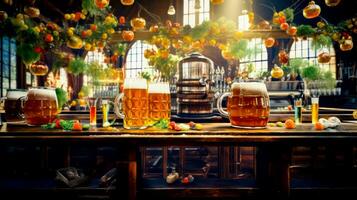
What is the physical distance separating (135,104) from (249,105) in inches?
20.3

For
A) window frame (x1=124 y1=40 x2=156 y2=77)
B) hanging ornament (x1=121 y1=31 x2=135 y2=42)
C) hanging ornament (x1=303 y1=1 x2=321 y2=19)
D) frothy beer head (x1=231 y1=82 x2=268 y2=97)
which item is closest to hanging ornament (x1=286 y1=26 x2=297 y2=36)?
hanging ornament (x1=303 y1=1 x2=321 y2=19)

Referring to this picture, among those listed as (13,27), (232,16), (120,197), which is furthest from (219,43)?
(232,16)

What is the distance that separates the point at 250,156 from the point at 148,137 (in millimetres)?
4243

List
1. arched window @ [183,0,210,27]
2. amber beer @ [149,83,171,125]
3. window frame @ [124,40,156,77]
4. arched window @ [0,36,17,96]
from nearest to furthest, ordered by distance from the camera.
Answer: amber beer @ [149,83,171,125] → arched window @ [0,36,17,96] → arched window @ [183,0,210,27] → window frame @ [124,40,156,77]

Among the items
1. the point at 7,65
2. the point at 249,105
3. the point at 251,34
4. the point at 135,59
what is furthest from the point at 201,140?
the point at 135,59

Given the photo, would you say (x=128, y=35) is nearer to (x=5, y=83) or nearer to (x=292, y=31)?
(x=292, y=31)

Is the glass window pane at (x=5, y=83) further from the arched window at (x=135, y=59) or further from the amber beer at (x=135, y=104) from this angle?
the amber beer at (x=135, y=104)

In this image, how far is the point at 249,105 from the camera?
1.19 m

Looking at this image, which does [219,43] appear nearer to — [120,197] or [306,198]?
[306,198]

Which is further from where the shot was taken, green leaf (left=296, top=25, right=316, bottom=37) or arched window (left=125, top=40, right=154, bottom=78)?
arched window (left=125, top=40, right=154, bottom=78)

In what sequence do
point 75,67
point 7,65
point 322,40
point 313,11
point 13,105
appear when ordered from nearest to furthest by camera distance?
point 13,105
point 322,40
point 313,11
point 75,67
point 7,65

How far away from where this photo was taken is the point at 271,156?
3.67 feet

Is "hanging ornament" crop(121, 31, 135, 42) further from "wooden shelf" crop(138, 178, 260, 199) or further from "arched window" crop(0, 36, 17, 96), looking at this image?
"arched window" crop(0, 36, 17, 96)

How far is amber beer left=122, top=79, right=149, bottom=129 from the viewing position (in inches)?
48.5
